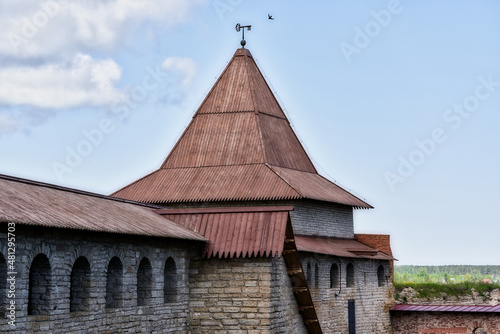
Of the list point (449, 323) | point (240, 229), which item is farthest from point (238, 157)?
point (240, 229)

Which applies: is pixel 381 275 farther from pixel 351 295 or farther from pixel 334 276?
pixel 334 276

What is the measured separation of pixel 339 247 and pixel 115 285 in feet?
44.9

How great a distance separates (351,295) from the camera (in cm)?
3045

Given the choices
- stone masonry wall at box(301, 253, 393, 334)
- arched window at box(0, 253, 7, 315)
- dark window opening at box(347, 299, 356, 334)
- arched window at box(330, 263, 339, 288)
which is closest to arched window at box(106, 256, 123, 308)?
arched window at box(0, 253, 7, 315)

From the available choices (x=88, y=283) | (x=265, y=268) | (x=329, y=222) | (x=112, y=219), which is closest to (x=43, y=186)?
(x=112, y=219)

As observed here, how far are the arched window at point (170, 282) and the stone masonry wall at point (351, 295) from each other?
683 cm

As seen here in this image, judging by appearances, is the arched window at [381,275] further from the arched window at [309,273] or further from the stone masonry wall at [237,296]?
the stone masonry wall at [237,296]

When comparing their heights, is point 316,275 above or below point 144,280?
above

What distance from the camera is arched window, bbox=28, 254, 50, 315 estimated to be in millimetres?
15680

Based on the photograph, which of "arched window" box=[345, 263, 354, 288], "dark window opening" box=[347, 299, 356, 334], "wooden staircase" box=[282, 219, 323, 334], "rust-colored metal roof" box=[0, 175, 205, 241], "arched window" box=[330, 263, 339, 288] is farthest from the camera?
"arched window" box=[345, 263, 354, 288]

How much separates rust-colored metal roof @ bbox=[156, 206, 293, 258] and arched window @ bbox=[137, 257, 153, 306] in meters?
1.87

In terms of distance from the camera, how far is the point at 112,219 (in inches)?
717

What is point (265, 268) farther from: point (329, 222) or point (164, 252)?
point (329, 222)

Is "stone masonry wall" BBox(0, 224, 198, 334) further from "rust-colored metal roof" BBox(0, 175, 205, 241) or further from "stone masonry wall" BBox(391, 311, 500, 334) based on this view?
"stone masonry wall" BBox(391, 311, 500, 334)
